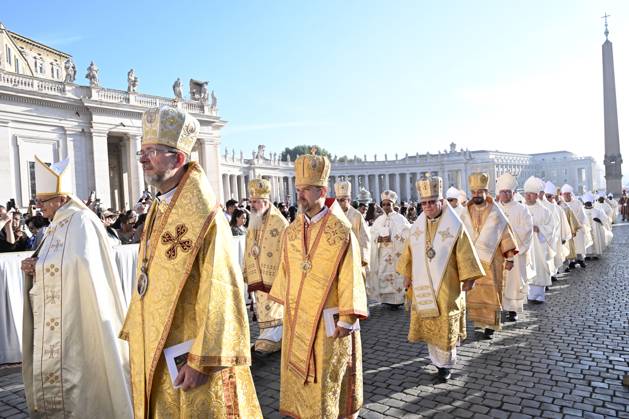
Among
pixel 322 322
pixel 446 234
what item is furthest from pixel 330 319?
pixel 446 234

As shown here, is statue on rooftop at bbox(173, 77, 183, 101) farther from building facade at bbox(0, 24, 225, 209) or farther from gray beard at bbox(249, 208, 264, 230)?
gray beard at bbox(249, 208, 264, 230)

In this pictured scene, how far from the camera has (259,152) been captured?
210ft

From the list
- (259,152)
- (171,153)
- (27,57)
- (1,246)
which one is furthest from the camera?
(259,152)

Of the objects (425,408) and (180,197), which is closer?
(180,197)

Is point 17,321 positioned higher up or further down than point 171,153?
further down

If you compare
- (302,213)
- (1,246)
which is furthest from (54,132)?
(302,213)

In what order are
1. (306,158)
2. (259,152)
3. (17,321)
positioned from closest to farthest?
(306,158) < (17,321) < (259,152)

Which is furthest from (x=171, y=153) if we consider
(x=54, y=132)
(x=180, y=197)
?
(x=54, y=132)

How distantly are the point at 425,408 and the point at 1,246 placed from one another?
25.3ft

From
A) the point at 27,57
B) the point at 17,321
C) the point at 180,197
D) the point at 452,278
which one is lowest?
the point at 17,321

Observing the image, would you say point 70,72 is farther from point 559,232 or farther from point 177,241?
point 177,241

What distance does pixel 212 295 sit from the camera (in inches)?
97.0

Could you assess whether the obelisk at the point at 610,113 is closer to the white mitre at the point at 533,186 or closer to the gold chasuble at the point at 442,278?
the white mitre at the point at 533,186

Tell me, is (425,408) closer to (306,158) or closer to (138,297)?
(306,158)
